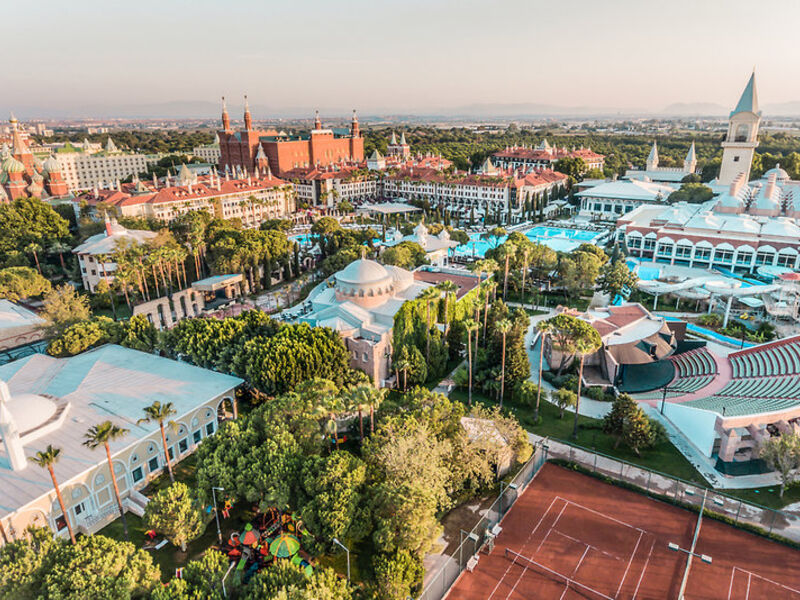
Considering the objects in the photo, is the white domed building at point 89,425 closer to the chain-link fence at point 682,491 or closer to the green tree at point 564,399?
the green tree at point 564,399

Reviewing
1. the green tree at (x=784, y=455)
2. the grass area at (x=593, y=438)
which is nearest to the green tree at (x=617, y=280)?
the grass area at (x=593, y=438)

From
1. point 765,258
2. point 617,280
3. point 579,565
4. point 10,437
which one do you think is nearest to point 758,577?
point 579,565

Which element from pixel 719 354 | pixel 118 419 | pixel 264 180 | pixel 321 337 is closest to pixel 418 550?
pixel 321 337

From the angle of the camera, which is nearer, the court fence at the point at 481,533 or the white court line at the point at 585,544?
the court fence at the point at 481,533

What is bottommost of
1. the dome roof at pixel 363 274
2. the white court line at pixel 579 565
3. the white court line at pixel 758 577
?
the white court line at pixel 579 565

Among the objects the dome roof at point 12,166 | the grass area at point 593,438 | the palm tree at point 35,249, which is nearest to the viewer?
the grass area at point 593,438

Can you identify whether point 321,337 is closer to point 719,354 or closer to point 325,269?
point 325,269

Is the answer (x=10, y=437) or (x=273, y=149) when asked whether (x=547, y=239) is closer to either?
(x=273, y=149)
